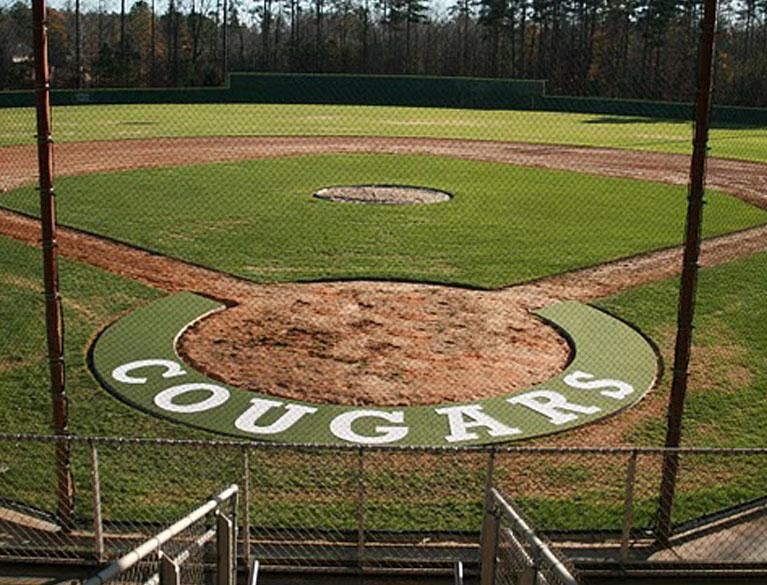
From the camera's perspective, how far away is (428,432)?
31.4 feet

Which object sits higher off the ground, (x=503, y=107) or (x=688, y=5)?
(x=688, y=5)

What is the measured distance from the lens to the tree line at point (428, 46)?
51500 millimetres

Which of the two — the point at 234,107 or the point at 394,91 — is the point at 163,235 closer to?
the point at 234,107

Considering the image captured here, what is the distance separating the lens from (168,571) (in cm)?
430

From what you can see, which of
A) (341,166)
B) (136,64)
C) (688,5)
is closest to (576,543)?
(341,166)

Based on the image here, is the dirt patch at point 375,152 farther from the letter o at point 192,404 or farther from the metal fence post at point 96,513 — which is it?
the metal fence post at point 96,513

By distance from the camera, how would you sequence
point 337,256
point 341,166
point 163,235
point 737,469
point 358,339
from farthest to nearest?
point 341,166 < point 163,235 < point 337,256 < point 358,339 < point 737,469

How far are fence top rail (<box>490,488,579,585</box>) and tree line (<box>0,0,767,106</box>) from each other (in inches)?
1646

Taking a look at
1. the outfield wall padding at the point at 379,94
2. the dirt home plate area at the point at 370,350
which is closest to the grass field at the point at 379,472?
the dirt home plate area at the point at 370,350

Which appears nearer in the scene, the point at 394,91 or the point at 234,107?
the point at 234,107

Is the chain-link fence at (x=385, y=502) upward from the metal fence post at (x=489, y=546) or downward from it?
downward

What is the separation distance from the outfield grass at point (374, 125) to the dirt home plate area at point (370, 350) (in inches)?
851

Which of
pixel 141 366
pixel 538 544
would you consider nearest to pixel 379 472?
pixel 141 366

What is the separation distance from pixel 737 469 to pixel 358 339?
5.27 m
